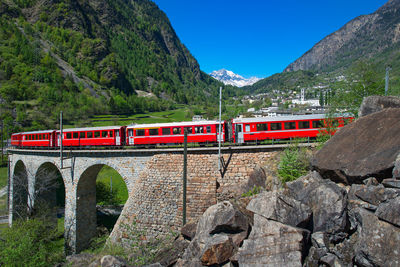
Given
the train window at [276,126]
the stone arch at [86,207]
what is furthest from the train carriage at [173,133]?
the stone arch at [86,207]

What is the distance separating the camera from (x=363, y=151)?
26.0ft

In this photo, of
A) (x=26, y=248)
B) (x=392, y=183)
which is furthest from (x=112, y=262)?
(x=392, y=183)

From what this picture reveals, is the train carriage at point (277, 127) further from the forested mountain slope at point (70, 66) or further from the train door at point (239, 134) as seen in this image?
the forested mountain slope at point (70, 66)

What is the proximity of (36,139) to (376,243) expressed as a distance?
34.0m

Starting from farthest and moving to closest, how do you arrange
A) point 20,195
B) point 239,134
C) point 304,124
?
point 20,195, point 239,134, point 304,124

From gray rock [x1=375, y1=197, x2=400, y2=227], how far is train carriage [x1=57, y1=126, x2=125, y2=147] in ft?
65.9

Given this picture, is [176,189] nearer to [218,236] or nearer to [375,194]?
[218,236]

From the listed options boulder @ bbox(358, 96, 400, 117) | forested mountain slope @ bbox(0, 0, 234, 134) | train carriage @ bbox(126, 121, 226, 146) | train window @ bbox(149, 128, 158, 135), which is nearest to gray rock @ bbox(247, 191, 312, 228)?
boulder @ bbox(358, 96, 400, 117)

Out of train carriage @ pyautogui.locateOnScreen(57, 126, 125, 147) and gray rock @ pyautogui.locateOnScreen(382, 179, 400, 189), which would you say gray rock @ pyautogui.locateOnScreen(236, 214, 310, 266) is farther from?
train carriage @ pyautogui.locateOnScreen(57, 126, 125, 147)

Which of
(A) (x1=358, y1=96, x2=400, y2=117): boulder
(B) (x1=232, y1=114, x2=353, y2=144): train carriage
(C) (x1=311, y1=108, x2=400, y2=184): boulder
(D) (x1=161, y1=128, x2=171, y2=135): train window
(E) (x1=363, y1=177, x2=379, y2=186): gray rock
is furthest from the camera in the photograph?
(D) (x1=161, y1=128, x2=171, y2=135): train window

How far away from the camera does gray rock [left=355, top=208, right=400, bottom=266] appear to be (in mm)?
5242

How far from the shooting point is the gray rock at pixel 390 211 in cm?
A: 536

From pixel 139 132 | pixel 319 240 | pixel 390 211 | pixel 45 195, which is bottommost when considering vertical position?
pixel 45 195

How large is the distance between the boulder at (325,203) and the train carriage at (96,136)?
17.6m
